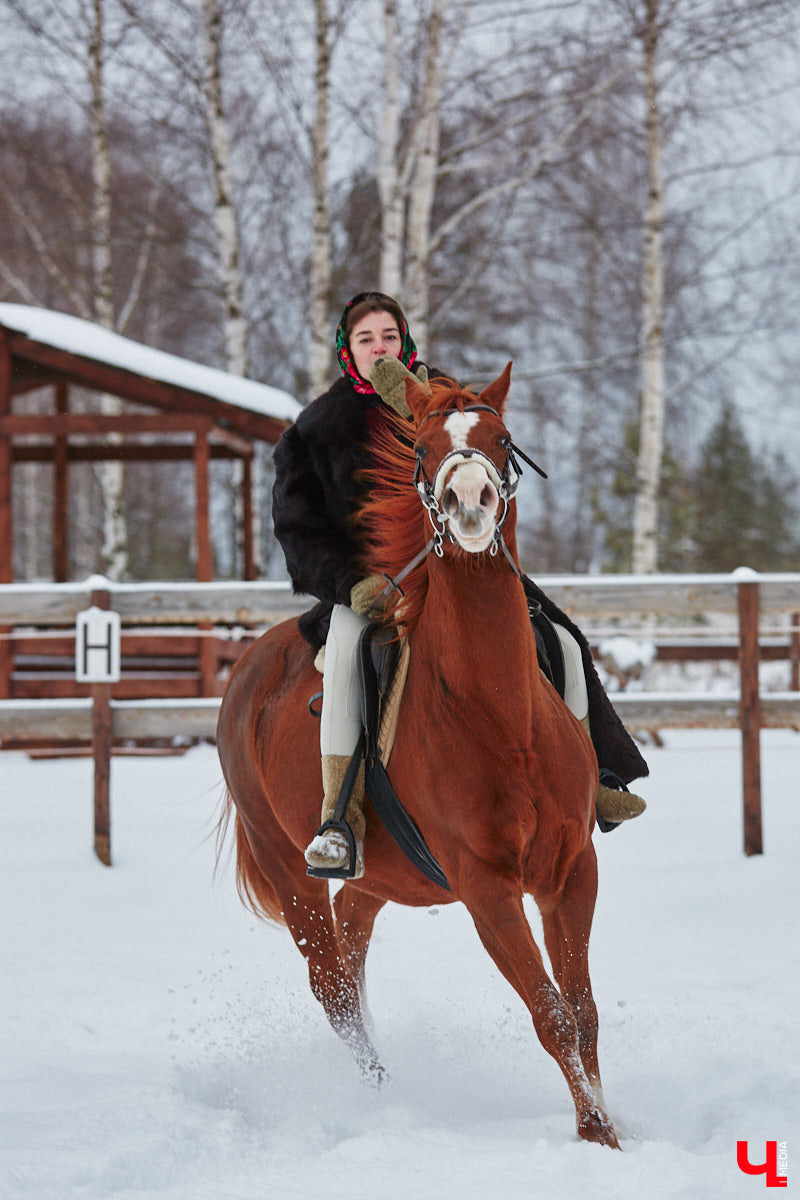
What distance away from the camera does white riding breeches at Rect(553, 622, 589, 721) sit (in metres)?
3.44

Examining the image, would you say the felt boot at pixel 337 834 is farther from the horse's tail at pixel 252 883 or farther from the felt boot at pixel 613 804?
the horse's tail at pixel 252 883

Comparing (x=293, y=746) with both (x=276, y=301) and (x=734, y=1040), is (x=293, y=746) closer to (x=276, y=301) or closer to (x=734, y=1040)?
(x=734, y=1040)

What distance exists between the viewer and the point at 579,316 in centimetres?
2319

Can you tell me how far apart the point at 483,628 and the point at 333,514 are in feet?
3.25

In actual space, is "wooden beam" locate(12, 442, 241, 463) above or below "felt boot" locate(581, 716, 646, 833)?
above

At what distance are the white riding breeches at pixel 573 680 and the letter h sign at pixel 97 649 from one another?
3.45m

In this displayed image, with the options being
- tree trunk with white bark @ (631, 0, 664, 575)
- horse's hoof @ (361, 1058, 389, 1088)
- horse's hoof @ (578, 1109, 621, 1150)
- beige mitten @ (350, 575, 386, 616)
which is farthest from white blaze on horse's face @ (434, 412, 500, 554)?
tree trunk with white bark @ (631, 0, 664, 575)

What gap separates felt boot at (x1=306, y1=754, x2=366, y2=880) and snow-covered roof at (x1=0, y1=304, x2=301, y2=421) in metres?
8.88

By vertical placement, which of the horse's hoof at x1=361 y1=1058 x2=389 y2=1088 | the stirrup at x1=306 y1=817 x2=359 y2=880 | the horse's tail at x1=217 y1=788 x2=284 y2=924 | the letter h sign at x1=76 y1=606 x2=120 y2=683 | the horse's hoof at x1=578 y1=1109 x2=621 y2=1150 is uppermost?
the letter h sign at x1=76 y1=606 x2=120 y2=683

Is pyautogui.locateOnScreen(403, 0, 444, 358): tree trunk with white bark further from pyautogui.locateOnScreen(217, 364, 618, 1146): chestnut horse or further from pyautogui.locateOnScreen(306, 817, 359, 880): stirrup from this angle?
pyautogui.locateOnScreen(306, 817, 359, 880): stirrup

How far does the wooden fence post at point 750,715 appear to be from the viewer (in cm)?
600

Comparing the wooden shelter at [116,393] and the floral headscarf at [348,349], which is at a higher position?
the wooden shelter at [116,393]

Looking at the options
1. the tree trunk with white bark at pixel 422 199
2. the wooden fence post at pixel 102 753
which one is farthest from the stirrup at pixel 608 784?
the tree trunk with white bark at pixel 422 199

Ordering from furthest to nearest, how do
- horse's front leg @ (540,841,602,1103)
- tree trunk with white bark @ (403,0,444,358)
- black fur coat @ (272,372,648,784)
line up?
tree trunk with white bark @ (403,0,444,358) < black fur coat @ (272,372,648,784) < horse's front leg @ (540,841,602,1103)
